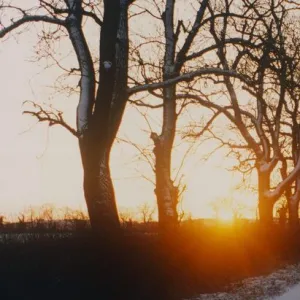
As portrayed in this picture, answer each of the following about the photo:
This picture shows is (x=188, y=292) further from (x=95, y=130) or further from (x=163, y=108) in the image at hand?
(x=163, y=108)

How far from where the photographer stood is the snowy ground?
33.9 feet

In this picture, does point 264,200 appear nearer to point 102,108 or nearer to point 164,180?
point 164,180

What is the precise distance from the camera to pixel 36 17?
11.1m

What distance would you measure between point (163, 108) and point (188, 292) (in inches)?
247

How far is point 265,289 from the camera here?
37.8 ft

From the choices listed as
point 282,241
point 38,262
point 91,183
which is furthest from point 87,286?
point 282,241

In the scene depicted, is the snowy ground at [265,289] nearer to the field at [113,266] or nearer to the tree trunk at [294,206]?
the field at [113,266]

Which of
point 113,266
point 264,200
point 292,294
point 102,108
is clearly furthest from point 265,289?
point 264,200

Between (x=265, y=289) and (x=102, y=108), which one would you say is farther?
(x=265, y=289)

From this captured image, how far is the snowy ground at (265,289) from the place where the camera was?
10.3 m

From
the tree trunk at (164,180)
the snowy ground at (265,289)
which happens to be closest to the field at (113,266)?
the snowy ground at (265,289)

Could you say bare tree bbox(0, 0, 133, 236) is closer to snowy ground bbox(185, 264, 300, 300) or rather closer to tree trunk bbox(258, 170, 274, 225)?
Result: snowy ground bbox(185, 264, 300, 300)

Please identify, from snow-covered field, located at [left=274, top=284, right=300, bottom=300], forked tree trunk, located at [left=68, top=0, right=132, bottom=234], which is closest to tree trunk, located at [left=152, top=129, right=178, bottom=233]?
forked tree trunk, located at [left=68, top=0, right=132, bottom=234]

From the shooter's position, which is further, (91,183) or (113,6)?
(91,183)
